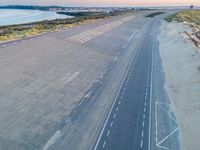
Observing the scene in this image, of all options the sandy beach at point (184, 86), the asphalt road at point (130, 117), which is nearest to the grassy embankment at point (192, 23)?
the sandy beach at point (184, 86)

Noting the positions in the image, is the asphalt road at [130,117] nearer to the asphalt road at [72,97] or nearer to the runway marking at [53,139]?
the asphalt road at [72,97]

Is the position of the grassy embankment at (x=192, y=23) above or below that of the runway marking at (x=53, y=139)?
below

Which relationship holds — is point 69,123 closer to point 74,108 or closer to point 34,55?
point 74,108

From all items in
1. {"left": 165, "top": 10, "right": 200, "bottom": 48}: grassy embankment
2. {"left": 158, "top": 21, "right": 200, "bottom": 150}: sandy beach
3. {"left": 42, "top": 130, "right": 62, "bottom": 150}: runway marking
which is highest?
{"left": 42, "top": 130, "right": 62, "bottom": 150}: runway marking

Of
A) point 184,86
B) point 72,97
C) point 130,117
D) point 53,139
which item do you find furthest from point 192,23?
point 53,139

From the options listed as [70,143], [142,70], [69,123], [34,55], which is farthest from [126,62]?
[70,143]

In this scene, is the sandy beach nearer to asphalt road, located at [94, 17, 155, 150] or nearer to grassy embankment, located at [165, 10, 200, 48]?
asphalt road, located at [94, 17, 155, 150]

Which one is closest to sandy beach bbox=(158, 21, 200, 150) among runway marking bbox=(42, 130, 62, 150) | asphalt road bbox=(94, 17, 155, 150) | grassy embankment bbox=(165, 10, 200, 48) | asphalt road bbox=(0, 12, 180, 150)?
asphalt road bbox=(0, 12, 180, 150)

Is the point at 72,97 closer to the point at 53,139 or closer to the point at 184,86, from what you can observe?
the point at 53,139
